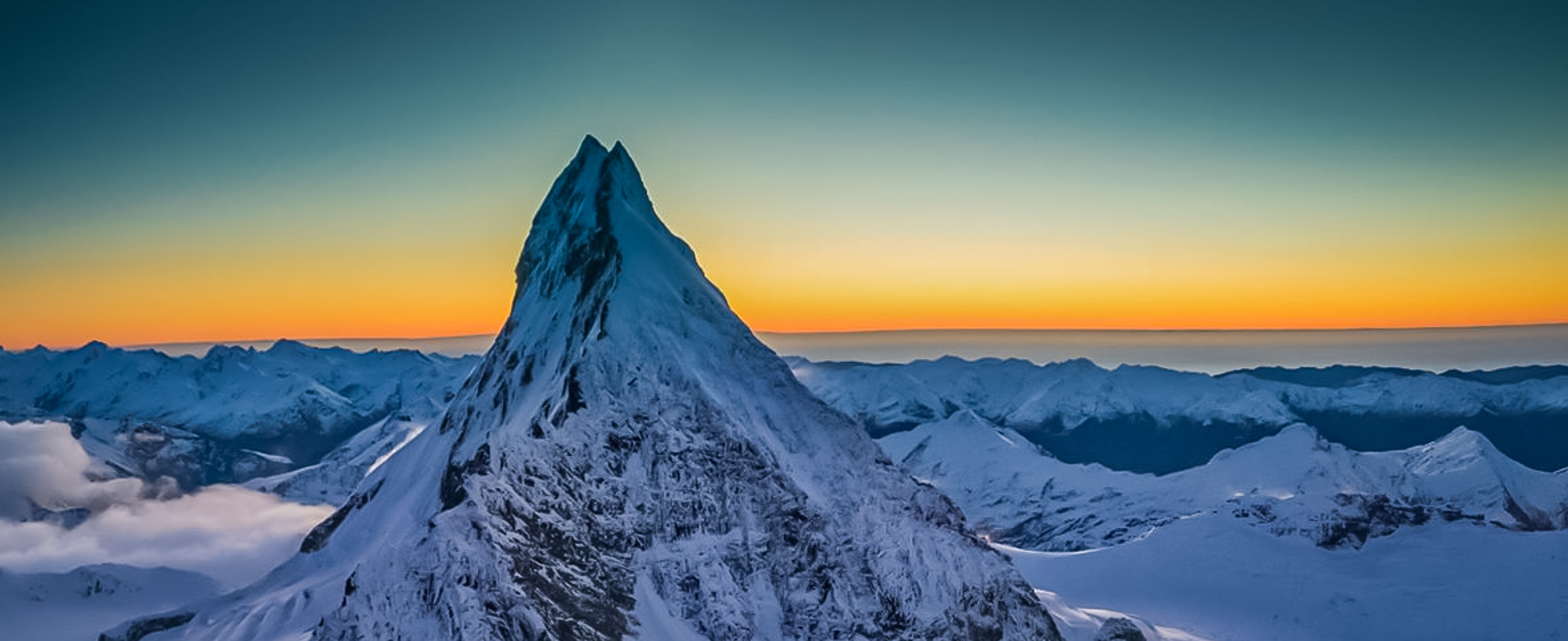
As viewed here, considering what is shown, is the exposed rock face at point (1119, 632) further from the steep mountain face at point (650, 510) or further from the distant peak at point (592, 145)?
the distant peak at point (592, 145)

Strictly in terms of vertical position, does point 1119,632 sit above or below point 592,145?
below

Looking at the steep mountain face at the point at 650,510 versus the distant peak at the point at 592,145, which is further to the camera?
the distant peak at the point at 592,145

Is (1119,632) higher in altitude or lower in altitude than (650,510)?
lower

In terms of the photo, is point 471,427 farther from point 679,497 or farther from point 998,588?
point 998,588

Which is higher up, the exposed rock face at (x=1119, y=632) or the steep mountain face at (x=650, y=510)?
the steep mountain face at (x=650, y=510)

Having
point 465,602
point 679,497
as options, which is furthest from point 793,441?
point 465,602

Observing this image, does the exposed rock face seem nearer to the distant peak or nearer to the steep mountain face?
the steep mountain face

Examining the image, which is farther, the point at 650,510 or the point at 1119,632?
the point at 1119,632

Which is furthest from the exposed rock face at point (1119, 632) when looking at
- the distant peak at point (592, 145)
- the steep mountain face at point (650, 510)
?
the distant peak at point (592, 145)
